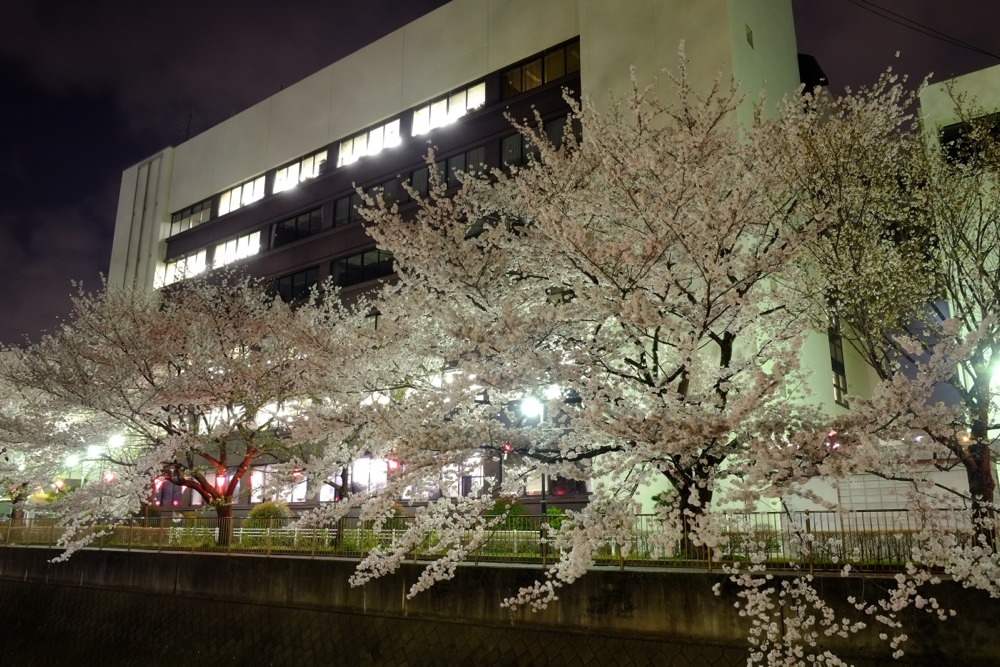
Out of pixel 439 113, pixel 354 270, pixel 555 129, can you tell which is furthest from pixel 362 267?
pixel 555 129

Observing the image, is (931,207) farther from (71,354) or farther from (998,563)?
(71,354)

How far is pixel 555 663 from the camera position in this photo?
45.5ft

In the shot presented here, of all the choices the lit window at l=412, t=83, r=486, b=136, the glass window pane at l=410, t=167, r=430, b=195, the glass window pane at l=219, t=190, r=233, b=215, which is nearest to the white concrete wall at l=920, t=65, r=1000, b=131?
the lit window at l=412, t=83, r=486, b=136

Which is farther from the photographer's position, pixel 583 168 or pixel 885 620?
pixel 583 168

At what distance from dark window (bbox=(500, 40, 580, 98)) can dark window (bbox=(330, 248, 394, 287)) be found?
10.1 metres

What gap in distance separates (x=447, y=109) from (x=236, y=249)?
18.6 metres

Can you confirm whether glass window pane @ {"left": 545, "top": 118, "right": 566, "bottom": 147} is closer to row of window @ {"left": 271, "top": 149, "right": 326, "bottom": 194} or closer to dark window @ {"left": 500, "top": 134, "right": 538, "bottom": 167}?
dark window @ {"left": 500, "top": 134, "right": 538, "bottom": 167}

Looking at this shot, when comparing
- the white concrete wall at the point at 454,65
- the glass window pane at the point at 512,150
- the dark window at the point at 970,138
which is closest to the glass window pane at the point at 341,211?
the white concrete wall at the point at 454,65

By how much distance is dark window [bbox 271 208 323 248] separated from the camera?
4229 centimetres

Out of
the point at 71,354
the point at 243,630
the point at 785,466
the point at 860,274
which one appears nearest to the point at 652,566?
the point at 785,466

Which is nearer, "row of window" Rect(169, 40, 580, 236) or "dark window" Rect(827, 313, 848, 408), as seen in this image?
"dark window" Rect(827, 313, 848, 408)

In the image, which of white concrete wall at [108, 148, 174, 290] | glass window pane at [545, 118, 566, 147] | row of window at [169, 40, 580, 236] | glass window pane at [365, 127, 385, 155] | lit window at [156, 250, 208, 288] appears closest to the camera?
glass window pane at [545, 118, 566, 147]

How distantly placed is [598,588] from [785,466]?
548 cm

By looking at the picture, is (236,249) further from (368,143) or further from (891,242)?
(891,242)
